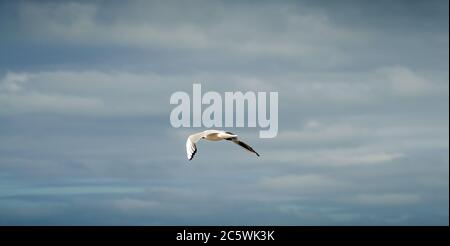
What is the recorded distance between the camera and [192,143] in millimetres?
71062

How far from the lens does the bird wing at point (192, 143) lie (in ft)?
229

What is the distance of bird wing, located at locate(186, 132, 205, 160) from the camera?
69.9 meters
